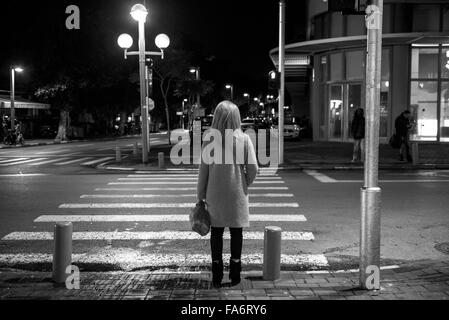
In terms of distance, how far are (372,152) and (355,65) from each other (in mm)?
25799

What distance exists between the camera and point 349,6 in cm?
567

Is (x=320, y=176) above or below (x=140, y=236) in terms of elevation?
above

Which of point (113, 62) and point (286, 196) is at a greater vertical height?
point (113, 62)

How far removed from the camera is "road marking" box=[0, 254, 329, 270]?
270 inches

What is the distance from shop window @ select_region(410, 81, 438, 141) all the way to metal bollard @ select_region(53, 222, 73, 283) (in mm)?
25761

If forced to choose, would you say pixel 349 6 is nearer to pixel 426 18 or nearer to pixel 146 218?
pixel 146 218

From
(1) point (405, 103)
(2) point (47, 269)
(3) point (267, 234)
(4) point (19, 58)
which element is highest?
(4) point (19, 58)

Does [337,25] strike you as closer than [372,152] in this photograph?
No

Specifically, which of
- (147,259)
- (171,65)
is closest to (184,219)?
(147,259)

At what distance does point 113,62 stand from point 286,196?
34649 millimetres

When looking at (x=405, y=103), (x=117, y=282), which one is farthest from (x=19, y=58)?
(x=117, y=282)

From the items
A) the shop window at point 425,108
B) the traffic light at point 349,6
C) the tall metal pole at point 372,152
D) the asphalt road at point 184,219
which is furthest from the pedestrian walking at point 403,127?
the tall metal pole at point 372,152
